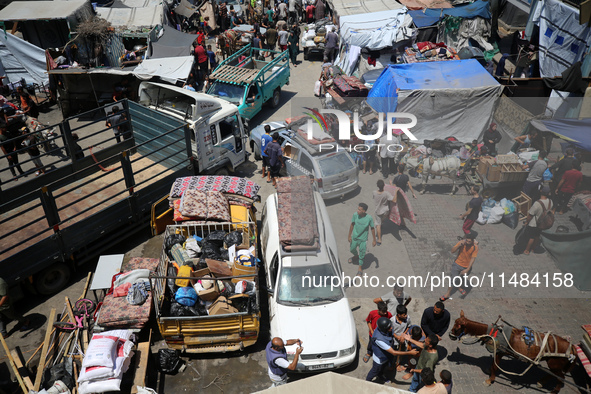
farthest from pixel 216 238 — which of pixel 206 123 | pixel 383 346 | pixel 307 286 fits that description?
pixel 383 346

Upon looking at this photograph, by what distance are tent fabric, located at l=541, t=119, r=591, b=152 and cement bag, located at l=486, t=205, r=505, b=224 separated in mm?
3464

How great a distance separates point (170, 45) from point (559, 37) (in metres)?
15.2

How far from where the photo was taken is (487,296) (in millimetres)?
9375

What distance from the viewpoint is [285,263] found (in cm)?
815

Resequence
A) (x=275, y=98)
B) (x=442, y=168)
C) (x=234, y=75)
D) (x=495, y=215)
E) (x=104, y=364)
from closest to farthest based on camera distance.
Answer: (x=104, y=364), (x=495, y=215), (x=442, y=168), (x=234, y=75), (x=275, y=98)

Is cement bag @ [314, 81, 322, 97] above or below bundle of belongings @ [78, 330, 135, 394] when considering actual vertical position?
below

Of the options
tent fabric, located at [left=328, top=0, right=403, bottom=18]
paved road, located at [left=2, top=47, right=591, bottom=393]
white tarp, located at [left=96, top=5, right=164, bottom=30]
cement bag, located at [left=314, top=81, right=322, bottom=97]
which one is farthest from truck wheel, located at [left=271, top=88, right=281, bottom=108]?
white tarp, located at [left=96, top=5, right=164, bottom=30]

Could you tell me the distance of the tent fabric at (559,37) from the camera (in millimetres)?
15048

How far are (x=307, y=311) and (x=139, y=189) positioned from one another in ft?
17.2

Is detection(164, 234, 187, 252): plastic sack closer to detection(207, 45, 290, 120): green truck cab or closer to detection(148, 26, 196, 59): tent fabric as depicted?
detection(207, 45, 290, 120): green truck cab

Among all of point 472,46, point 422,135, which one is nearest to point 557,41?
point 472,46

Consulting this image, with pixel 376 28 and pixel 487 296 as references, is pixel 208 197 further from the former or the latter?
pixel 376 28

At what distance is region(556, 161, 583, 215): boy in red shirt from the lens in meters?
11.2

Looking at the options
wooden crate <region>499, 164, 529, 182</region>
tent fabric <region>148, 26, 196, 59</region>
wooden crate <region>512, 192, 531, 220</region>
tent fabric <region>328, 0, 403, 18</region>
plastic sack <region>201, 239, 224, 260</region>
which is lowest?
wooden crate <region>512, 192, 531, 220</region>
